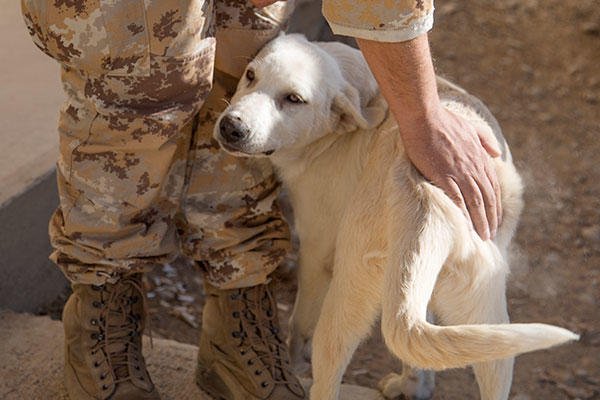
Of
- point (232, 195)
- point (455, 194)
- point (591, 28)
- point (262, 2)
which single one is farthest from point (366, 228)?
point (591, 28)

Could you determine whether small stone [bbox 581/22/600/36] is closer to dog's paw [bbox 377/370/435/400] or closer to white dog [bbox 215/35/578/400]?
white dog [bbox 215/35/578/400]

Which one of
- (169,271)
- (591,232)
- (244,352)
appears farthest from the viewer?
(591,232)

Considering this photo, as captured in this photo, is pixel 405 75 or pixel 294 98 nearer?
pixel 405 75

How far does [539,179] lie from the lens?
4406 mm

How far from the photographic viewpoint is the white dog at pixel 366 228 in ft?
7.02

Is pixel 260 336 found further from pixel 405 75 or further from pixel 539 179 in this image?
pixel 539 179

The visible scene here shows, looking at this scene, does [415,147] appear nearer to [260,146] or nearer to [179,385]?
[260,146]

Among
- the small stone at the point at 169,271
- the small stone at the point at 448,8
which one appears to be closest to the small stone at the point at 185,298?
the small stone at the point at 169,271

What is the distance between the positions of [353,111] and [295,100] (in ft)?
0.53

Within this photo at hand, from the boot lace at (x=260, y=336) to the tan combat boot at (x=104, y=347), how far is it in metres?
0.29

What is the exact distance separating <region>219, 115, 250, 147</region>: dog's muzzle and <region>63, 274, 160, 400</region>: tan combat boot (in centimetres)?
51

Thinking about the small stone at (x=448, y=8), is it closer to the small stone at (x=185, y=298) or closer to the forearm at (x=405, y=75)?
the small stone at (x=185, y=298)

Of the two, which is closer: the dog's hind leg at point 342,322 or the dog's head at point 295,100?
the dog's hind leg at point 342,322

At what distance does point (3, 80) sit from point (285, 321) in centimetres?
142
